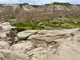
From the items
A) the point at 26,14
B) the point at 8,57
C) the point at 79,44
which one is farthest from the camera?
the point at 26,14

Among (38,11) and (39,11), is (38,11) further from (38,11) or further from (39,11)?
(39,11)

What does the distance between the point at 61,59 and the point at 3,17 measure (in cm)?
5156

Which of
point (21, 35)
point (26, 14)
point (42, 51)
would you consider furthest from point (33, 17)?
point (42, 51)

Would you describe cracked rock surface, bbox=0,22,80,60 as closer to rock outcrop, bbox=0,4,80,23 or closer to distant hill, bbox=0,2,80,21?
distant hill, bbox=0,2,80,21

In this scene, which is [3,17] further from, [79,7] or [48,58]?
[48,58]

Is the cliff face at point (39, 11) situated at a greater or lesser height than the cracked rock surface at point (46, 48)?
lesser

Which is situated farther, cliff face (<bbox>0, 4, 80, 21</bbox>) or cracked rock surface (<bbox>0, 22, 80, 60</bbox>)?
cliff face (<bbox>0, 4, 80, 21</bbox>)

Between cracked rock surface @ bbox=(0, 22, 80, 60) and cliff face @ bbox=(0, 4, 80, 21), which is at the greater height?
cracked rock surface @ bbox=(0, 22, 80, 60)

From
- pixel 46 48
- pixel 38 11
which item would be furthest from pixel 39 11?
pixel 46 48

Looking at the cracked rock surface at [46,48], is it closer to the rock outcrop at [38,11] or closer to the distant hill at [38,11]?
the distant hill at [38,11]

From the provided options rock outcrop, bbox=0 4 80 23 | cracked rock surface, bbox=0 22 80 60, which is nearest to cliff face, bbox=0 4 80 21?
rock outcrop, bbox=0 4 80 23

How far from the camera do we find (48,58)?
1045cm

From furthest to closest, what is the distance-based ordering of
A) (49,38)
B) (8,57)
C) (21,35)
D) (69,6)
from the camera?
(69,6), (21,35), (49,38), (8,57)

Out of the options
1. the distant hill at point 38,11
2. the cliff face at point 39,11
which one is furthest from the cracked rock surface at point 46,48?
the cliff face at point 39,11
